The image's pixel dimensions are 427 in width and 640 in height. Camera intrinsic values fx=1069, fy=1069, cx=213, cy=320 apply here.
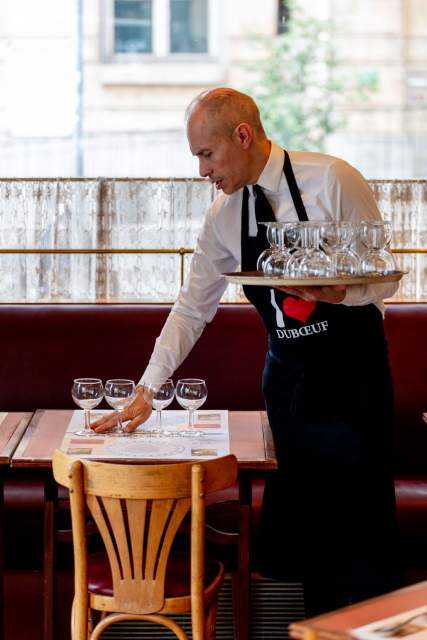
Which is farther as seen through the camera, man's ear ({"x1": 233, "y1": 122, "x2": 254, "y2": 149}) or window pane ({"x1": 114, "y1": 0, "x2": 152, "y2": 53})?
window pane ({"x1": 114, "y1": 0, "x2": 152, "y2": 53})

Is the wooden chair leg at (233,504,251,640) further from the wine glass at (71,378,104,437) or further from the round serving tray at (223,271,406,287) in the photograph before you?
the round serving tray at (223,271,406,287)

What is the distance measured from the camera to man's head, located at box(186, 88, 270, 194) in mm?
2957

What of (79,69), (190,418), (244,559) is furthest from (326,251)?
(79,69)

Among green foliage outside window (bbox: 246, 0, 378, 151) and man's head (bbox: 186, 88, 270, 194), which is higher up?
green foliage outside window (bbox: 246, 0, 378, 151)

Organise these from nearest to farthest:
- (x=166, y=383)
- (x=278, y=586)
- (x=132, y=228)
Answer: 1. (x=166, y=383)
2. (x=278, y=586)
3. (x=132, y=228)

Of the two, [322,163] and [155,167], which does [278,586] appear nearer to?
[322,163]

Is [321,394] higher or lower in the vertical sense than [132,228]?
lower

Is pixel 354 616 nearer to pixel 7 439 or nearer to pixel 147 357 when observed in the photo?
pixel 7 439

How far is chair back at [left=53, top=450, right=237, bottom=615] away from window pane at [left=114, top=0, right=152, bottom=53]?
4.30 meters

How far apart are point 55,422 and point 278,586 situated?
3.42 ft

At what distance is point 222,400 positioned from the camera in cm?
445

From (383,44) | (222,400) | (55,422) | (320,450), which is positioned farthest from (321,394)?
(383,44)

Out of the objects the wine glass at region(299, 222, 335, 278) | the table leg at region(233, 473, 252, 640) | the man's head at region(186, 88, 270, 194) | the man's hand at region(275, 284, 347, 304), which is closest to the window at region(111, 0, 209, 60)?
the man's head at region(186, 88, 270, 194)

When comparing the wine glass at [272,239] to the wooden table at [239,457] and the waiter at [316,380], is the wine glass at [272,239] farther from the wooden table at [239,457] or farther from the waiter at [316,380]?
the wooden table at [239,457]
